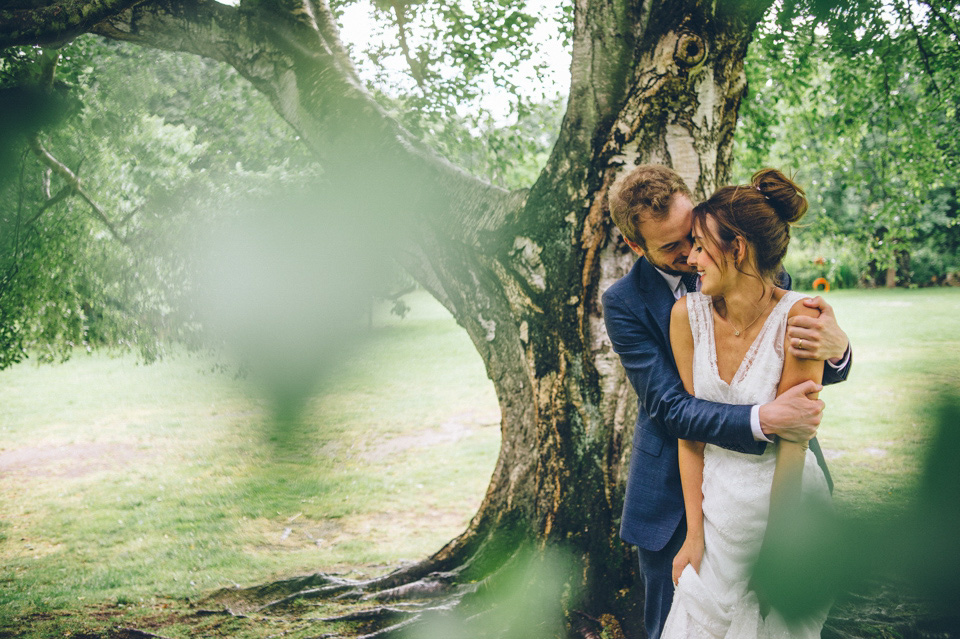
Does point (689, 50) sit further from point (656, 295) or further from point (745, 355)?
point (745, 355)

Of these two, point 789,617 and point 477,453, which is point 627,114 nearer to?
point 789,617

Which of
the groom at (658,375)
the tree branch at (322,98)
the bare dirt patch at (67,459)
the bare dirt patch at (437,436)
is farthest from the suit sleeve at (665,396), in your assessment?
the bare dirt patch at (67,459)

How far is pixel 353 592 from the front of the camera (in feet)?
16.5

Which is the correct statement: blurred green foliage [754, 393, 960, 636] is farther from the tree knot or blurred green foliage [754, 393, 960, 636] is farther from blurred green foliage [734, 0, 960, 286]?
blurred green foliage [734, 0, 960, 286]

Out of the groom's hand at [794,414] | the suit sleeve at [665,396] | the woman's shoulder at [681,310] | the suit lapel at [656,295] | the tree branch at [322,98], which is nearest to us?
the groom's hand at [794,414]

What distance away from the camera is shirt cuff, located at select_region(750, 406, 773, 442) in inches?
80.7

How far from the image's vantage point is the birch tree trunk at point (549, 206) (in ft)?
11.1

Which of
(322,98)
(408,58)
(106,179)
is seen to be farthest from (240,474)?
(106,179)

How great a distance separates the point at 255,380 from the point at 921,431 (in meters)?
0.58

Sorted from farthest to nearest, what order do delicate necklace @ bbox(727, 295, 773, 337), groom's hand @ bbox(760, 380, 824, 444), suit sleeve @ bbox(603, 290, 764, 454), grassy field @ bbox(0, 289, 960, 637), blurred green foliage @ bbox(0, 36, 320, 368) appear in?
blurred green foliage @ bbox(0, 36, 320, 368) < delicate necklace @ bbox(727, 295, 773, 337) < suit sleeve @ bbox(603, 290, 764, 454) < groom's hand @ bbox(760, 380, 824, 444) < grassy field @ bbox(0, 289, 960, 637)

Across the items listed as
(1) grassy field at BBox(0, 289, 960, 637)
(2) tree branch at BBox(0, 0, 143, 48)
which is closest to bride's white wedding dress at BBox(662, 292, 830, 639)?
(1) grassy field at BBox(0, 289, 960, 637)

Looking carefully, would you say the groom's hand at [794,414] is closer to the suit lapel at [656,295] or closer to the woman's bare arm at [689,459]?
the woman's bare arm at [689,459]

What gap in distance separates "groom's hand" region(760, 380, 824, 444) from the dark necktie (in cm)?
61

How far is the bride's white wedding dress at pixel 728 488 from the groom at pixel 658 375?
10 centimetres
